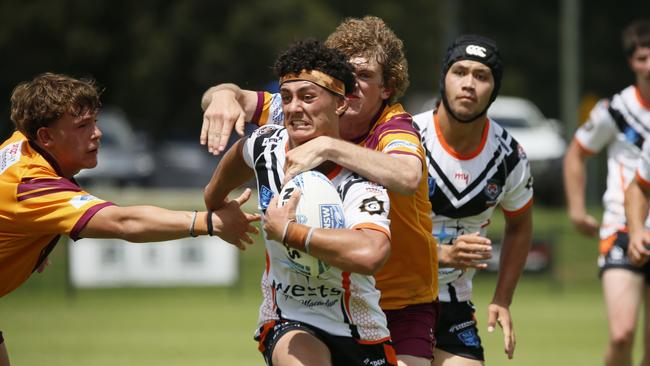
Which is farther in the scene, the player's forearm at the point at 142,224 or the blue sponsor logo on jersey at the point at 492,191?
the blue sponsor logo on jersey at the point at 492,191

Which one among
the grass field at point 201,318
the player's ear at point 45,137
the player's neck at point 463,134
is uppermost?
the player's neck at point 463,134

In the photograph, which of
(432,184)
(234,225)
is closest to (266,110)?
(234,225)

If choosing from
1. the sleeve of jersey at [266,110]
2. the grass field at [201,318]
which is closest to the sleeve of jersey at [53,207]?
the sleeve of jersey at [266,110]

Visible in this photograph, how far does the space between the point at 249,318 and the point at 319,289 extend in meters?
9.87

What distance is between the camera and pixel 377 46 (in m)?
6.03

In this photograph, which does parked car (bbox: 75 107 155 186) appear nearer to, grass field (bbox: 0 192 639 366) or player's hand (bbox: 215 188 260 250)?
grass field (bbox: 0 192 639 366)

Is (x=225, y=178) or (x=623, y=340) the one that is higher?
(x=225, y=178)

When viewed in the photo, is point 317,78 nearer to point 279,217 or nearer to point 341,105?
point 341,105

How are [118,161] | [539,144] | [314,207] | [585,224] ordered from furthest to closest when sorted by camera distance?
[118,161] < [539,144] < [585,224] < [314,207]

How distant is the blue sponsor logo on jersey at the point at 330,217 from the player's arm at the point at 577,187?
14.6ft

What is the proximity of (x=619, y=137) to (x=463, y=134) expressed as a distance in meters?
2.63

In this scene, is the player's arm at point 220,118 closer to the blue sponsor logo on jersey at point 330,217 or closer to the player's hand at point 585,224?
the blue sponsor logo on jersey at point 330,217

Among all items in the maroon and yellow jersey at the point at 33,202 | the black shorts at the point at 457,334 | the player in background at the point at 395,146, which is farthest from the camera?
the black shorts at the point at 457,334

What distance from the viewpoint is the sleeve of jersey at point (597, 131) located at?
9.09 metres
